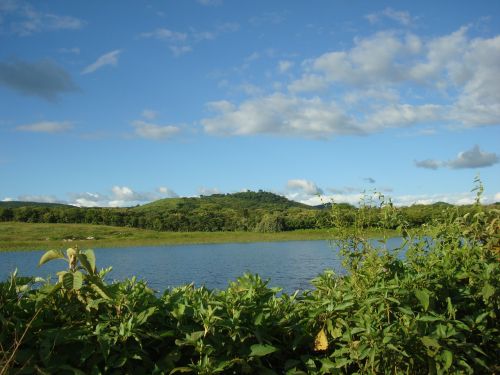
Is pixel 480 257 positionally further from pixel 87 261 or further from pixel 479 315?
pixel 87 261

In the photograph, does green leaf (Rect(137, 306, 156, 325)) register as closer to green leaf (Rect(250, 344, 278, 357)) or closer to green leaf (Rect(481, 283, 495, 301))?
green leaf (Rect(250, 344, 278, 357))

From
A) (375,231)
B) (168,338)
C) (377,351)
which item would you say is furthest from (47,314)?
(375,231)

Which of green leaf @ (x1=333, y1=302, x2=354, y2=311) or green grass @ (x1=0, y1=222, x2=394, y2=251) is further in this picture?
green grass @ (x1=0, y1=222, x2=394, y2=251)

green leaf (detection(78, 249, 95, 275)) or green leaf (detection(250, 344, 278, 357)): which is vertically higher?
green leaf (detection(78, 249, 95, 275))

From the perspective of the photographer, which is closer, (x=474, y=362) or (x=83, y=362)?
(x=83, y=362)

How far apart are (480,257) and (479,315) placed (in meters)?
1.12

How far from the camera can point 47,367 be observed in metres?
3.17

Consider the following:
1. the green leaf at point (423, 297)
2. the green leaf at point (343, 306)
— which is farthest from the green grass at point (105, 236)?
the green leaf at point (343, 306)

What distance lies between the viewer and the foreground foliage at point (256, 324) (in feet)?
11.1

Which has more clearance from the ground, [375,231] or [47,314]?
[375,231]

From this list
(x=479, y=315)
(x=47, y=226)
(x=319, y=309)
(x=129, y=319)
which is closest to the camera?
(x=129, y=319)

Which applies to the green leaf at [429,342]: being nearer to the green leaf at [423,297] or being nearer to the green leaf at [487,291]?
the green leaf at [423,297]

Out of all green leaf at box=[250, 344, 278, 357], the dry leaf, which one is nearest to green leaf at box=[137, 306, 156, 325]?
green leaf at box=[250, 344, 278, 357]

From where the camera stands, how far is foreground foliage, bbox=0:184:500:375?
11.1 feet
